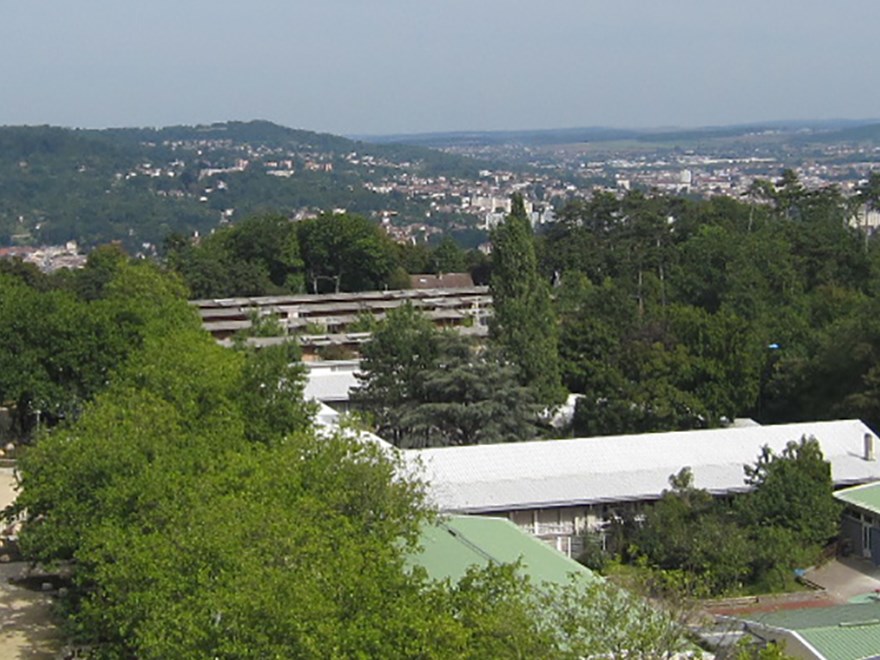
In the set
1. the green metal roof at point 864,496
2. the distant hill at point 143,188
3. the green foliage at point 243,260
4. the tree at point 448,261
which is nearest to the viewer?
the green metal roof at point 864,496

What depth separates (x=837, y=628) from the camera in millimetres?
14086

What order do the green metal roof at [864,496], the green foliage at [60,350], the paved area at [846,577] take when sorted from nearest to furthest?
the paved area at [846,577] → the green metal roof at [864,496] → the green foliage at [60,350]

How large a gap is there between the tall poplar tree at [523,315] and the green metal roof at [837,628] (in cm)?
998

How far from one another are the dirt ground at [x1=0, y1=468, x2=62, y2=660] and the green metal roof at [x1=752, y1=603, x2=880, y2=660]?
26.1 ft

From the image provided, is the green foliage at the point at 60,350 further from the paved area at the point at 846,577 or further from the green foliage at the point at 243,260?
the green foliage at the point at 243,260

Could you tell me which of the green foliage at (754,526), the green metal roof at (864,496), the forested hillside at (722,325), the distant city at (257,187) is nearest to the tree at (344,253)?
the forested hillside at (722,325)

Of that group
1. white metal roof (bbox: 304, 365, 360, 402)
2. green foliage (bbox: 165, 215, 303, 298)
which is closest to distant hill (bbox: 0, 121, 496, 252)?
green foliage (bbox: 165, 215, 303, 298)

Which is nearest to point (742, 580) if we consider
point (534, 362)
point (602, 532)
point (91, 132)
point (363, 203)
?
point (602, 532)

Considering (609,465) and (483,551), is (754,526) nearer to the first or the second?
(609,465)

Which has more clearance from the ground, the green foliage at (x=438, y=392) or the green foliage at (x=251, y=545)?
the green foliage at (x=251, y=545)

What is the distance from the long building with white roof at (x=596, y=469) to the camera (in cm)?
1961

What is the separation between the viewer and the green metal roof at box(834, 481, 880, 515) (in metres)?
19.2

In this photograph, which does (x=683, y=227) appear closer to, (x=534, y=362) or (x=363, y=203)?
(x=534, y=362)

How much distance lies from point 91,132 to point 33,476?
7429 inches
